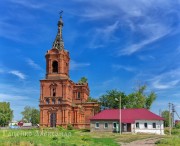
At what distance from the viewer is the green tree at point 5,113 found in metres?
93.8

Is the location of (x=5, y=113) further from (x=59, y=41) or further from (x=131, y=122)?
(x=131, y=122)

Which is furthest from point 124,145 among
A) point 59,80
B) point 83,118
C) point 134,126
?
point 83,118

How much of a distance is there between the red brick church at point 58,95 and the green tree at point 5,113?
121ft

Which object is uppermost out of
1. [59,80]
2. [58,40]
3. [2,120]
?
[58,40]

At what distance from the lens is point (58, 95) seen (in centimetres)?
6022

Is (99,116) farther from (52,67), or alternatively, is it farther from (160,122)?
(52,67)

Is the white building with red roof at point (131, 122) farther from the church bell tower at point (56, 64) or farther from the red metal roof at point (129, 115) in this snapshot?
the church bell tower at point (56, 64)

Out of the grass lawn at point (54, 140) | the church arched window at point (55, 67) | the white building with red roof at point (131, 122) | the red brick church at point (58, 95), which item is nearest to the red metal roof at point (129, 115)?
the white building with red roof at point (131, 122)

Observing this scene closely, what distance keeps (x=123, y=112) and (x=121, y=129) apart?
4034 millimetres

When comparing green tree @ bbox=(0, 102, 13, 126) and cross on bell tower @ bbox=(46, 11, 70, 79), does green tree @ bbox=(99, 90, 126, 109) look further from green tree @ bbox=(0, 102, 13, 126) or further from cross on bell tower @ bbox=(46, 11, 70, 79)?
green tree @ bbox=(0, 102, 13, 126)

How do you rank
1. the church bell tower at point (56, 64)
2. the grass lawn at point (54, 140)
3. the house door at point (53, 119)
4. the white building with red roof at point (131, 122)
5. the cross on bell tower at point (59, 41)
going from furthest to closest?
the cross on bell tower at point (59, 41) < the church bell tower at point (56, 64) < the house door at point (53, 119) < the white building with red roof at point (131, 122) < the grass lawn at point (54, 140)

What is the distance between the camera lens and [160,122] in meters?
50.9

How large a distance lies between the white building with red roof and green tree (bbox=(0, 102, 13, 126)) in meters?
49.5

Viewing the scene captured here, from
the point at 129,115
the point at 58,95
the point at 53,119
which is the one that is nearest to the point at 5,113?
the point at 53,119
